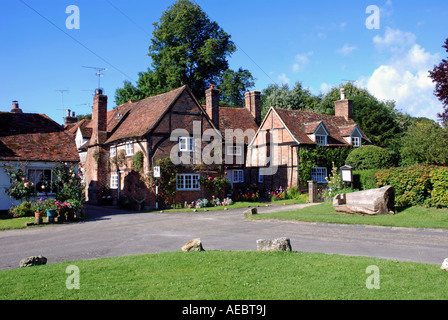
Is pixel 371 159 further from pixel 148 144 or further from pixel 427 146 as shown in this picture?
pixel 148 144

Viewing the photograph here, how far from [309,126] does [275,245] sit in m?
25.9

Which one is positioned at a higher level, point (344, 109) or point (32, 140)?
point (344, 109)

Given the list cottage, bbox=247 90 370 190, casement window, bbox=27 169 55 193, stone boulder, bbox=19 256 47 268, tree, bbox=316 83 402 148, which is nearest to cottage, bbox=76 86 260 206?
cottage, bbox=247 90 370 190

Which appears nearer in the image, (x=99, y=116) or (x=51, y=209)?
(x=51, y=209)

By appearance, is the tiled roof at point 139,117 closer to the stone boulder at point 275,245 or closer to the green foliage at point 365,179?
the green foliage at point 365,179

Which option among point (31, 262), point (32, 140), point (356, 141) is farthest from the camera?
point (356, 141)

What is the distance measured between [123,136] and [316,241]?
20094 millimetres

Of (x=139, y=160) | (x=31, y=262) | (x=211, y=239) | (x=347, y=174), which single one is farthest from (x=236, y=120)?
(x=31, y=262)

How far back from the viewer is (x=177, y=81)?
46.1m

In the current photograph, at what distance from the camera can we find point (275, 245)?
9.93m

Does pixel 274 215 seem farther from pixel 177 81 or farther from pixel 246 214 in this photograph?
pixel 177 81

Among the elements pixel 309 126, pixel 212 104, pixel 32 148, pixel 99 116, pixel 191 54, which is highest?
pixel 191 54

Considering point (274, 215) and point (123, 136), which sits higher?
point (123, 136)
